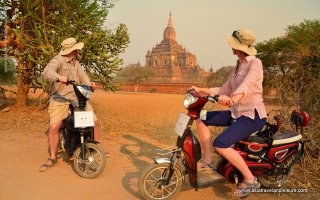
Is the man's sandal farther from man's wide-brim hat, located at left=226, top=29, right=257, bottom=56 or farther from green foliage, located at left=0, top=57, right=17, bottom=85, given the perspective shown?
green foliage, located at left=0, top=57, right=17, bottom=85

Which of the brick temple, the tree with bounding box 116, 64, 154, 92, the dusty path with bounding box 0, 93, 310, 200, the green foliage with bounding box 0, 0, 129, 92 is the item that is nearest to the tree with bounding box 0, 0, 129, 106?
the green foliage with bounding box 0, 0, 129, 92

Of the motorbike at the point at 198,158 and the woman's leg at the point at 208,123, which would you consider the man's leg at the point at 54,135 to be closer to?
the motorbike at the point at 198,158

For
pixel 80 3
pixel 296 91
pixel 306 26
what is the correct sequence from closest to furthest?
pixel 296 91 < pixel 80 3 < pixel 306 26

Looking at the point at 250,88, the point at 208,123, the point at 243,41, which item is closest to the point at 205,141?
the point at 208,123

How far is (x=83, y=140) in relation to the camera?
13.9 ft

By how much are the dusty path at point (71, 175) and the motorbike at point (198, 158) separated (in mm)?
336

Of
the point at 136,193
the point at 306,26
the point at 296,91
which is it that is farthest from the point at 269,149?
the point at 306,26

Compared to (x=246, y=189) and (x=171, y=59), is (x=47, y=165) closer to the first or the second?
(x=246, y=189)

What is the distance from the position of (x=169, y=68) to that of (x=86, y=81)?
78.3 metres

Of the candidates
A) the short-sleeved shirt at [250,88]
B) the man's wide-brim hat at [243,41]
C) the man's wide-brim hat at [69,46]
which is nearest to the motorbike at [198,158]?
the short-sleeved shirt at [250,88]

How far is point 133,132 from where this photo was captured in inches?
303

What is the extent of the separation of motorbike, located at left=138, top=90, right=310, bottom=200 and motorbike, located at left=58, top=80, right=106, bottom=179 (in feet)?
3.56

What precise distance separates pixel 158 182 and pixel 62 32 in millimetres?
6700

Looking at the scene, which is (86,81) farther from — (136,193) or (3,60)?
(3,60)
